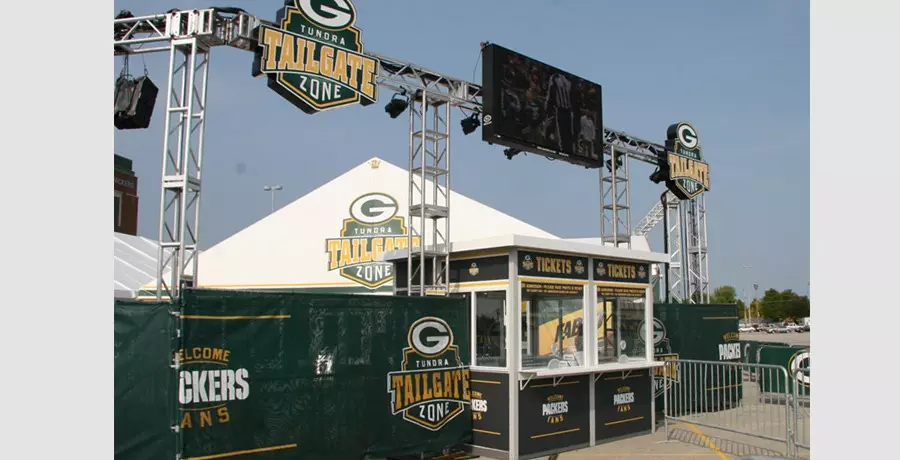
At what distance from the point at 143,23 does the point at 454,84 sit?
5.33 m

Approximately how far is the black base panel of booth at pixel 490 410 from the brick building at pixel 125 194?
46480 mm

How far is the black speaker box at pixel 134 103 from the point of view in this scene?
944 cm

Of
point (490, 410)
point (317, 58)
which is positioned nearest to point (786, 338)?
point (490, 410)

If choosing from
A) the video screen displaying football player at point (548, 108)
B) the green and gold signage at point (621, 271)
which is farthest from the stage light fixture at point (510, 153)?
the green and gold signage at point (621, 271)

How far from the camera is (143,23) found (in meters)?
9.48

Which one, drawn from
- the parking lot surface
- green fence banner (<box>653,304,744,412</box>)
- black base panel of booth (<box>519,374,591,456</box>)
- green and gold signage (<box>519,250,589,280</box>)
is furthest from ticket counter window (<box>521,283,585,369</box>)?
the parking lot surface

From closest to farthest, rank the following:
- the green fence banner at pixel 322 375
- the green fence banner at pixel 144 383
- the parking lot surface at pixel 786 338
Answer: the green fence banner at pixel 144 383, the green fence banner at pixel 322 375, the parking lot surface at pixel 786 338

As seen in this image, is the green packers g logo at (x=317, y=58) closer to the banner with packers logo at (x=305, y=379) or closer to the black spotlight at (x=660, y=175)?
the banner with packers logo at (x=305, y=379)

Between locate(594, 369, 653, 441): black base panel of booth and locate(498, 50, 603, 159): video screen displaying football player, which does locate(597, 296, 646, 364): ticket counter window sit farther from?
locate(498, 50, 603, 159): video screen displaying football player

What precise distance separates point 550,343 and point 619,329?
1476 mm

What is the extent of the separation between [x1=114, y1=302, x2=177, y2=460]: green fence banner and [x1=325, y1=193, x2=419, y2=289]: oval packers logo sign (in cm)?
2150

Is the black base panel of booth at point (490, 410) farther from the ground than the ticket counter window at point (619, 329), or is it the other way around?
the ticket counter window at point (619, 329)

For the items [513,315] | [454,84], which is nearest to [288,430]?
[513,315]
